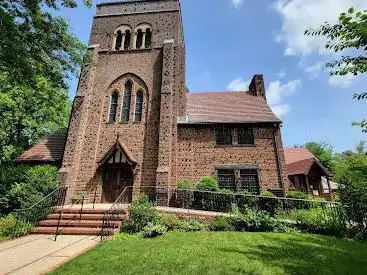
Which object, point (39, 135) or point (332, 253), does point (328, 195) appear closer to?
point (332, 253)

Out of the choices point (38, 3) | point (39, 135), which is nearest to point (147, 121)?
point (38, 3)

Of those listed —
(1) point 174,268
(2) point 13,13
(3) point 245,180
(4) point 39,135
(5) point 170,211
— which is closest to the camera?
(1) point 174,268

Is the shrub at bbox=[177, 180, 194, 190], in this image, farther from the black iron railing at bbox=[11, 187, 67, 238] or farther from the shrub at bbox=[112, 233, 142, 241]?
the black iron railing at bbox=[11, 187, 67, 238]

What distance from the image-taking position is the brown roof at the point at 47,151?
16125mm

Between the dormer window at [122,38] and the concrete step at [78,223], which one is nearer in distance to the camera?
the concrete step at [78,223]

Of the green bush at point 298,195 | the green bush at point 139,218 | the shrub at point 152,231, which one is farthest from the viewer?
the green bush at point 298,195

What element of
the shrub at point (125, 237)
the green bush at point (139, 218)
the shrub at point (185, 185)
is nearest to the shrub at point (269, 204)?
the shrub at point (185, 185)

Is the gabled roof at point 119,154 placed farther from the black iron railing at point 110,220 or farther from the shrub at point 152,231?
the shrub at point 152,231

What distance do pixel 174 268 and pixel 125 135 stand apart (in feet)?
40.7

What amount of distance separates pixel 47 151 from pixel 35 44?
8.28 metres

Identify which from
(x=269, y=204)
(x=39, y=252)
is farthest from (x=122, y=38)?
(x=39, y=252)

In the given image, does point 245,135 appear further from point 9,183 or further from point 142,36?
point 9,183

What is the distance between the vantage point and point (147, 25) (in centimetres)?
2005

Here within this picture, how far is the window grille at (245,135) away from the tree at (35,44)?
1161cm
